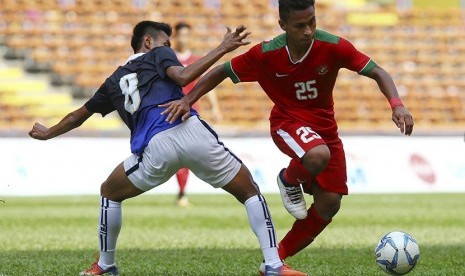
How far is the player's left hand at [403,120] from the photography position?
18.9ft

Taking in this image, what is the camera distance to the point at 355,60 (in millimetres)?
6215

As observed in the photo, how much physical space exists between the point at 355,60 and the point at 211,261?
6.96 ft

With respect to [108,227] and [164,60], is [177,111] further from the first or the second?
[108,227]

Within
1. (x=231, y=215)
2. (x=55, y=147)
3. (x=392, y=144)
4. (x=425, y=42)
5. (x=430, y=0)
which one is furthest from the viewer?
(x=430, y=0)

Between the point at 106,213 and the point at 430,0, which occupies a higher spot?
the point at 430,0

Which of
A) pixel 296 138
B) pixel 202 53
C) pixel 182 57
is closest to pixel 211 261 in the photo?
pixel 296 138

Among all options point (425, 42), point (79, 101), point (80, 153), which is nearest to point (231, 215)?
point (80, 153)

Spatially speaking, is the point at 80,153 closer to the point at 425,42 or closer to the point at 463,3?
the point at 425,42

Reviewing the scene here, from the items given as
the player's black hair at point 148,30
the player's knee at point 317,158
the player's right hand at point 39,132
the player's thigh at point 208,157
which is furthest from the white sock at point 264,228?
the player's right hand at point 39,132

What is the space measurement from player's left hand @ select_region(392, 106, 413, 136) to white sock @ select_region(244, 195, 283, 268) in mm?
948

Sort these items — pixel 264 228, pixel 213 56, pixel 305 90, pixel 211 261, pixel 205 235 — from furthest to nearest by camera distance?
pixel 205 235
pixel 211 261
pixel 305 90
pixel 264 228
pixel 213 56

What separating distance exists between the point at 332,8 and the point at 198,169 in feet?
64.4

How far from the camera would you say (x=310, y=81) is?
20.8 feet

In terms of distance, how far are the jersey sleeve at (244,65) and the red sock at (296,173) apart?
0.68 meters
